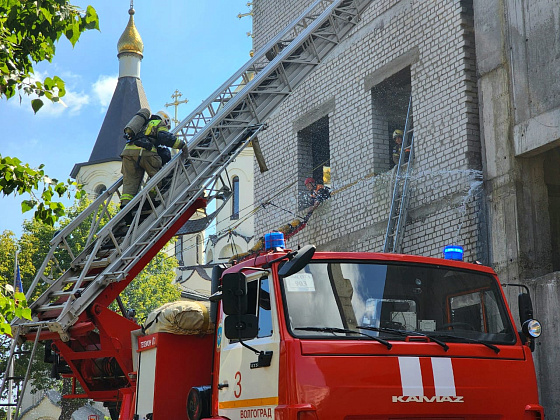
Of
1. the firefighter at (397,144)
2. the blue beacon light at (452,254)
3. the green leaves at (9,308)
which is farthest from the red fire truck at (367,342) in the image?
the firefighter at (397,144)

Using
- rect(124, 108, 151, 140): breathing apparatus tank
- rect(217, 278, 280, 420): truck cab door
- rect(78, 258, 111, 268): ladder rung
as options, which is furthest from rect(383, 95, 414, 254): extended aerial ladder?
rect(217, 278, 280, 420): truck cab door

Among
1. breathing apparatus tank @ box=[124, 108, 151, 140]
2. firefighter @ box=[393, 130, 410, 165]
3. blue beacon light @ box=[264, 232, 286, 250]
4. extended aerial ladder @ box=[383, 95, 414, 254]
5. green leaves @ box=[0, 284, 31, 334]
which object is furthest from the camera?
firefighter @ box=[393, 130, 410, 165]

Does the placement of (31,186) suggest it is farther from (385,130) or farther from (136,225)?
(385,130)

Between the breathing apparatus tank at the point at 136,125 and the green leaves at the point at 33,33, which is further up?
the breathing apparatus tank at the point at 136,125

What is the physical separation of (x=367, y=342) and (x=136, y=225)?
489 cm

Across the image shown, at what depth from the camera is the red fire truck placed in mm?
4617

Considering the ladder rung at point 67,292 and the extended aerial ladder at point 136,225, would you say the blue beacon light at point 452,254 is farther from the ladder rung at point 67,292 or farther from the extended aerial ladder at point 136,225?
the ladder rung at point 67,292

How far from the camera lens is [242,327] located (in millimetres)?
4914

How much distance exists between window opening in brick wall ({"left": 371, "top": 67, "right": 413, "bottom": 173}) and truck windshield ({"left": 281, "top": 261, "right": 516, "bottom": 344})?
7605 millimetres

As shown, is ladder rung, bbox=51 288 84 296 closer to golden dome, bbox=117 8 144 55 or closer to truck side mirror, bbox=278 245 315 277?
truck side mirror, bbox=278 245 315 277

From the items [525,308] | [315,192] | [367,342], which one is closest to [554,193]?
[315,192]

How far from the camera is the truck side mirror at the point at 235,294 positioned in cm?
491

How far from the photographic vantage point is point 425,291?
5.26 meters

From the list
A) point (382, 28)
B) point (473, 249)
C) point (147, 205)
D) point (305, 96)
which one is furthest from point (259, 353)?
point (305, 96)
